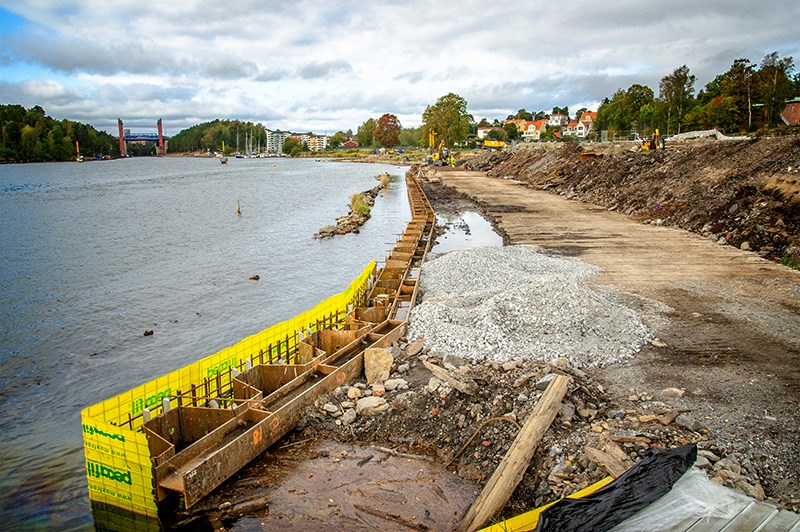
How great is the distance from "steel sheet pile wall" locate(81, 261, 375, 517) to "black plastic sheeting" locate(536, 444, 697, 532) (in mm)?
4929

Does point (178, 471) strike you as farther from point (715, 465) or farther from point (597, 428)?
point (715, 465)

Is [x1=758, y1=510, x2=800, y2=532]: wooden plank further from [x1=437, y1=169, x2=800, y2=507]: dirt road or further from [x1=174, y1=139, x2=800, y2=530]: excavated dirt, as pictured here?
[x1=437, y1=169, x2=800, y2=507]: dirt road

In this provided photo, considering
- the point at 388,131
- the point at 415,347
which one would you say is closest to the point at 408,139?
the point at 388,131

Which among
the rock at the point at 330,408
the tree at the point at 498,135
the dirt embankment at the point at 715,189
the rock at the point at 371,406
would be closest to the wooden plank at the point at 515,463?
the rock at the point at 371,406

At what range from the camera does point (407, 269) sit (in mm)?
17516

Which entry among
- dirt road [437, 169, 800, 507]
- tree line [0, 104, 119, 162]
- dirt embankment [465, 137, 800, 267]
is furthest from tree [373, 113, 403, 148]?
dirt road [437, 169, 800, 507]

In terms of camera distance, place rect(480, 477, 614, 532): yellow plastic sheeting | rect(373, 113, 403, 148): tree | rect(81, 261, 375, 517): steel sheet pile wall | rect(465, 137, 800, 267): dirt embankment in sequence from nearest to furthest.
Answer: rect(480, 477, 614, 532): yellow plastic sheeting → rect(81, 261, 375, 517): steel sheet pile wall → rect(465, 137, 800, 267): dirt embankment → rect(373, 113, 403, 148): tree

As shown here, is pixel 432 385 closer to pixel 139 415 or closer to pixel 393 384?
pixel 393 384

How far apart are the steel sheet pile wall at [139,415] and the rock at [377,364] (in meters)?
1.90

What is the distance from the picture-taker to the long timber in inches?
281

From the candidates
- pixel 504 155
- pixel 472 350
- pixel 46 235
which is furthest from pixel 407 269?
pixel 504 155

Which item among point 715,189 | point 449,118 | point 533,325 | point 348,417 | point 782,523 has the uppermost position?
point 449,118

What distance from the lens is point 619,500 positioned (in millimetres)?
5035

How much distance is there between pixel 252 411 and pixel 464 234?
780 inches
